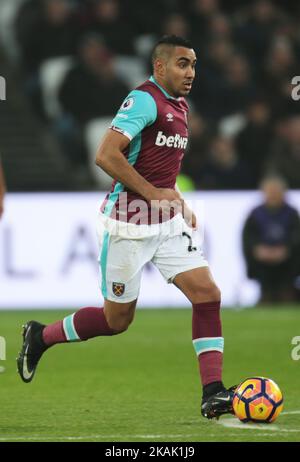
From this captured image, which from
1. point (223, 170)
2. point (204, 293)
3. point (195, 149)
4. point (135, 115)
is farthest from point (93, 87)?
point (204, 293)

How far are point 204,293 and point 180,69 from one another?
4.32ft

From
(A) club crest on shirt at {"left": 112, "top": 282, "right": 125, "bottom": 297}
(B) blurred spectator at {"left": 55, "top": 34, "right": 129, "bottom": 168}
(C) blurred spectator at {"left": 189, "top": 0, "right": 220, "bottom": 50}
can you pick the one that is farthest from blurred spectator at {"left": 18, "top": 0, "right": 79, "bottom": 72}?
(A) club crest on shirt at {"left": 112, "top": 282, "right": 125, "bottom": 297}

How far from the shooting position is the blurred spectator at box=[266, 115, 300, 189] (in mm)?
16547

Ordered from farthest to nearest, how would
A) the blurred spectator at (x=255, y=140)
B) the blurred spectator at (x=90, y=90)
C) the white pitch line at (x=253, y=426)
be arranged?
the blurred spectator at (x=255, y=140) < the blurred spectator at (x=90, y=90) < the white pitch line at (x=253, y=426)

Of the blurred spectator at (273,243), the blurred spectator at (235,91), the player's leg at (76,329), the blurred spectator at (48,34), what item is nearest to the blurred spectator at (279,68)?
the blurred spectator at (235,91)

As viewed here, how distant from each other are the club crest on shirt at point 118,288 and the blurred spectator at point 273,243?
7.54 metres

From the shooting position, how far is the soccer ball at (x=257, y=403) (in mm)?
7039

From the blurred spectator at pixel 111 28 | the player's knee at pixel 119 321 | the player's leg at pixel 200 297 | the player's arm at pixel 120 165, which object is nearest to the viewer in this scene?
the player's arm at pixel 120 165

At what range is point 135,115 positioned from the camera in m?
7.34

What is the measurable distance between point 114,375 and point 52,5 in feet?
29.7

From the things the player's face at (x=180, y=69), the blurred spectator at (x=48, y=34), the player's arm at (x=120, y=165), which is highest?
the blurred spectator at (x=48, y=34)

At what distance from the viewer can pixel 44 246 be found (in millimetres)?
15078

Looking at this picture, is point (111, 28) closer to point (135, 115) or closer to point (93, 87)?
point (93, 87)

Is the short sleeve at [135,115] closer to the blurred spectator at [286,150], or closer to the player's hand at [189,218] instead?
the player's hand at [189,218]
